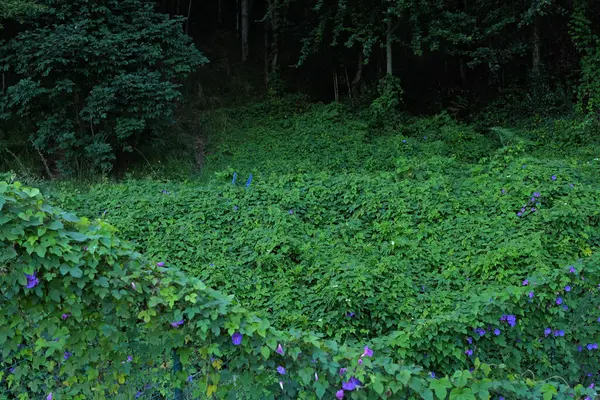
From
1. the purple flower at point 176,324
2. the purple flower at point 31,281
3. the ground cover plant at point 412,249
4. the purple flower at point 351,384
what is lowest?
the ground cover plant at point 412,249

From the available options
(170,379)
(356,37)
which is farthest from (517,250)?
(356,37)

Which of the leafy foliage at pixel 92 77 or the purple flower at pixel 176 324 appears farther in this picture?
the leafy foliage at pixel 92 77

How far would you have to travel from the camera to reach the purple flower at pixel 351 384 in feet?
7.99

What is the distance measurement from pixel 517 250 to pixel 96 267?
15.0 feet

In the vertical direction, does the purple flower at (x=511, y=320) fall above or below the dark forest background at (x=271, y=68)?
below

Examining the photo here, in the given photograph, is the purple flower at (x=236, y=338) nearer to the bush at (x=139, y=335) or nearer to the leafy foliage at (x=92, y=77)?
the bush at (x=139, y=335)

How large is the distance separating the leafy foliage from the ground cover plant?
48.1 inches

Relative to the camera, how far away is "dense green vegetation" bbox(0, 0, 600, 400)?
2.61m

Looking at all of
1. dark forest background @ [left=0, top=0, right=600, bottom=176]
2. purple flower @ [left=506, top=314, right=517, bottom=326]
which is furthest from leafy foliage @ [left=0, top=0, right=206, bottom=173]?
purple flower @ [left=506, top=314, right=517, bottom=326]

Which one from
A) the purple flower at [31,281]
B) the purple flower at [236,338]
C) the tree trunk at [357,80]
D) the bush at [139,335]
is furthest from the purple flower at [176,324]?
the tree trunk at [357,80]

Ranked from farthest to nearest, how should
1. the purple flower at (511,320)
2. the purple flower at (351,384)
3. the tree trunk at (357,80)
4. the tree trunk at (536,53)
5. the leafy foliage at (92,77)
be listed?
the tree trunk at (357,80) < the tree trunk at (536,53) < the leafy foliage at (92,77) < the purple flower at (511,320) < the purple flower at (351,384)

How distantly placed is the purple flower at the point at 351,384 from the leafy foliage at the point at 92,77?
8529 mm

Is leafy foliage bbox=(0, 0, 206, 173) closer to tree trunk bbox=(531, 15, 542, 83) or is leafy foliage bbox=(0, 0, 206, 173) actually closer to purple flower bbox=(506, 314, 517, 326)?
purple flower bbox=(506, 314, 517, 326)

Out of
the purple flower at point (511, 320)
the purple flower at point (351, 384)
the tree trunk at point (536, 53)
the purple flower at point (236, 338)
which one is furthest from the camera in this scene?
the tree trunk at point (536, 53)
